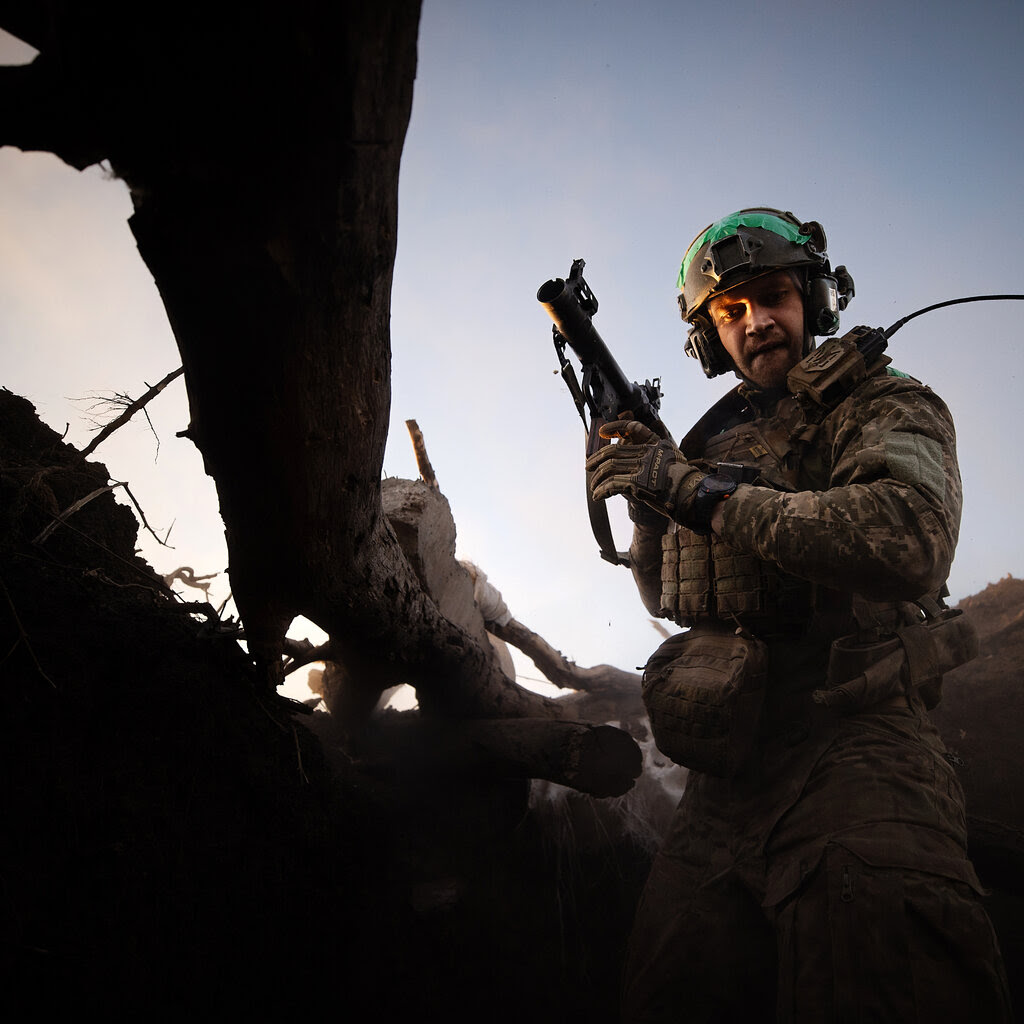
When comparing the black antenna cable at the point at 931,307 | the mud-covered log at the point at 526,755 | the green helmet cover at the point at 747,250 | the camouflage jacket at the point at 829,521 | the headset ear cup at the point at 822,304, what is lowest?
the mud-covered log at the point at 526,755

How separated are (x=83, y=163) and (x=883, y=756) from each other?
2.95 m

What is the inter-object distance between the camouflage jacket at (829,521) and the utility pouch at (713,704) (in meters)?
0.16

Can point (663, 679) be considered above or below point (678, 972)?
above

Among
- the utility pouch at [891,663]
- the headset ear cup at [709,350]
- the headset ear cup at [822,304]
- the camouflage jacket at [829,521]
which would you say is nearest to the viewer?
the camouflage jacket at [829,521]

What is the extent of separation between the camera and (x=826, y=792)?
77.9 inches

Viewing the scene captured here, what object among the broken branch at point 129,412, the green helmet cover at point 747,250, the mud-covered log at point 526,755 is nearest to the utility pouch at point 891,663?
the mud-covered log at point 526,755

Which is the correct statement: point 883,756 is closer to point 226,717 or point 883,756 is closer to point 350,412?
point 350,412

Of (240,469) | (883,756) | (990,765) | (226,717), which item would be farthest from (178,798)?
(990,765)

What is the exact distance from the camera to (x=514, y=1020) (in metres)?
2.48

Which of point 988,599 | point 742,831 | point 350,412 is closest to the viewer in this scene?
point 350,412

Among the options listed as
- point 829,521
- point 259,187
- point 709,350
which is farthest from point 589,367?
point 259,187

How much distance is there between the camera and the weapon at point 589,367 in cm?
252

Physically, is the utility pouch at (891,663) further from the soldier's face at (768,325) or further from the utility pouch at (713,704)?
the soldier's face at (768,325)

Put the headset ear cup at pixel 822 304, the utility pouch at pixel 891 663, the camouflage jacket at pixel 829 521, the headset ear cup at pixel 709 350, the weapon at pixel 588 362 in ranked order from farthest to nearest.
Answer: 1. the headset ear cup at pixel 709 350
2. the headset ear cup at pixel 822 304
3. the weapon at pixel 588 362
4. the utility pouch at pixel 891 663
5. the camouflage jacket at pixel 829 521
